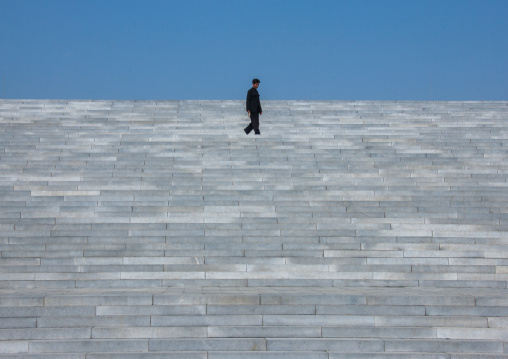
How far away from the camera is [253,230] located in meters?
10.8

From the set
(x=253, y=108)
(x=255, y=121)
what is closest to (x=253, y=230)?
(x=255, y=121)

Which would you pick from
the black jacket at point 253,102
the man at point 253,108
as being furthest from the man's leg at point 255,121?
the black jacket at point 253,102

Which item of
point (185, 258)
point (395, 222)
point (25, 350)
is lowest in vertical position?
point (25, 350)

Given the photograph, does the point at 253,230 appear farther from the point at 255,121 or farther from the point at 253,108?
the point at 253,108

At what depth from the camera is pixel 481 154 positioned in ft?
45.4

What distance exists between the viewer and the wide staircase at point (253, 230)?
7812 millimetres

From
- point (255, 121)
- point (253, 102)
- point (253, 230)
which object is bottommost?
point (253, 230)

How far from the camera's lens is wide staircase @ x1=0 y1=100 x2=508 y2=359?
25.6 feet

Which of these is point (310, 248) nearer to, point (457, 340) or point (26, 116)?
point (457, 340)

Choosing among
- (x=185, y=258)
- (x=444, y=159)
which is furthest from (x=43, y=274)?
(x=444, y=159)

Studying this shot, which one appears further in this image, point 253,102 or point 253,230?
point 253,102

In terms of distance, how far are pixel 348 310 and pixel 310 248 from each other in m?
2.31

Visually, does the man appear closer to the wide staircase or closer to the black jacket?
the black jacket

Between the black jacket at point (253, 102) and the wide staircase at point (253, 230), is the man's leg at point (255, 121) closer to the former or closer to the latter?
the black jacket at point (253, 102)
